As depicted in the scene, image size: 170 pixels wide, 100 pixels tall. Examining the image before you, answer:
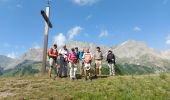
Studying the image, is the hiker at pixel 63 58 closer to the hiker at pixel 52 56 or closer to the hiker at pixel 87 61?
the hiker at pixel 52 56

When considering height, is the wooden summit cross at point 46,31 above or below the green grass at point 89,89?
above

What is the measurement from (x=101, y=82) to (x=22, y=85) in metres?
5.52

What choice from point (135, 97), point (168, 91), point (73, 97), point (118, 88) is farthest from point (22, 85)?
point (168, 91)

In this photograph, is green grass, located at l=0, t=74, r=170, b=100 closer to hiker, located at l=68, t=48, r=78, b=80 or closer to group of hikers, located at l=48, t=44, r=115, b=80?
group of hikers, located at l=48, t=44, r=115, b=80

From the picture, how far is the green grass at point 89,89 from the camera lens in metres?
19.2

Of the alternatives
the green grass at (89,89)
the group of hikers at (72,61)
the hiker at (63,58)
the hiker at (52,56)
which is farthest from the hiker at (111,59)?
the hiker at (52,56)

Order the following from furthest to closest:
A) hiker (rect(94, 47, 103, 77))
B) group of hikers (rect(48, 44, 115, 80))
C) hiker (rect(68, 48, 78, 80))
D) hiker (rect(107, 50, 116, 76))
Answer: hiker (rect(107, 50, 116, 76)) → hiker (rect(94, 47, 103, 77)) → hiker (rect(68, 48, 78, 80)) → group of hikers (rect(48, 44, 115, 80))

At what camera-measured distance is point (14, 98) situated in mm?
18812

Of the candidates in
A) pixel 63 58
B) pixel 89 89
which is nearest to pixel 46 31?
pixel 63 58

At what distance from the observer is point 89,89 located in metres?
21.2

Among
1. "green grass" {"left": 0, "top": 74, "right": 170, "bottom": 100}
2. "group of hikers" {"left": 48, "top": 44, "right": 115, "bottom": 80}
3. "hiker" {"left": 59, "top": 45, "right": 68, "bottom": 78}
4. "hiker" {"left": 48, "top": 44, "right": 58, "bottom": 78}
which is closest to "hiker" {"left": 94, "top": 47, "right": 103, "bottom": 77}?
"group of hikers" {"left": 48, "top": 44, "right": 115, "bottom": 80}

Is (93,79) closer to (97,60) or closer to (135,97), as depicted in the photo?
(97,60)

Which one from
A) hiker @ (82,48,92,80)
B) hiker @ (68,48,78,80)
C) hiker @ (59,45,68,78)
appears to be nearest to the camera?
hiker @ (82,48,92,80)

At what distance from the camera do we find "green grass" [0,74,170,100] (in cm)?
1916
